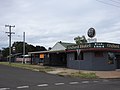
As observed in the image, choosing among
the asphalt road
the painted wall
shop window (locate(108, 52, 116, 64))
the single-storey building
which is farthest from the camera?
shop window (locate(108, 52, 116, 64))

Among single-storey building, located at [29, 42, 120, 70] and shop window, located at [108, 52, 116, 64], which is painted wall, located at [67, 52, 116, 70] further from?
shop window, located at [108, 52, 116, 64]

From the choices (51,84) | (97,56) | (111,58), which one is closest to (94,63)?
(97,56)

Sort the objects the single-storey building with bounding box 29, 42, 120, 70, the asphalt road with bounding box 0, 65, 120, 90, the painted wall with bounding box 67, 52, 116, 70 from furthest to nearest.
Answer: the painted wall with bounding box 67, 52, 116, 70
the single-storey building with bounding box 29, 42, 120, 70
the asphalt road with bounding box 0, 65, 120, 90

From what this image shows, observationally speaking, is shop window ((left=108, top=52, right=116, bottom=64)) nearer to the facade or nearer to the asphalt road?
the facade

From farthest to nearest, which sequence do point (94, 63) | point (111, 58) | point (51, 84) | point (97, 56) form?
point (111, 58) → point (97, 56) → point (94, 63) → point (51, 84)

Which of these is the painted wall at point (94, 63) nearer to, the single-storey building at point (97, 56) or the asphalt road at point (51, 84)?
the single-storey building at point (97, 56)

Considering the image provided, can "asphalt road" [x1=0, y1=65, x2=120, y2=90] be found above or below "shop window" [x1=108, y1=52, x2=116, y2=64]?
below

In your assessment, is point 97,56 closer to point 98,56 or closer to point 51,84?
point 98,56

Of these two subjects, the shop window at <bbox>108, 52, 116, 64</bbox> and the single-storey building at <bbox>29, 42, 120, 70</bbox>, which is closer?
the single-storey building at <bbox>29, 42, 120, 70</bbox>

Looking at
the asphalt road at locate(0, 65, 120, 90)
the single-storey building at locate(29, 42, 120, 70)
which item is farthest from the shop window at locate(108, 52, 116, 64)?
the asphalt road at locate(0, 65, 120, 90)

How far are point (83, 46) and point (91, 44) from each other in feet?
5.27

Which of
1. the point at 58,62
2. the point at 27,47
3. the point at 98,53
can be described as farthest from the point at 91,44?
the point at 27,47

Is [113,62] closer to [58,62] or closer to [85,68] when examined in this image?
[85,68]

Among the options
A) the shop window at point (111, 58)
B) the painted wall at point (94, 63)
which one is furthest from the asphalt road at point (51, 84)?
the shop window at point (111, 58)
